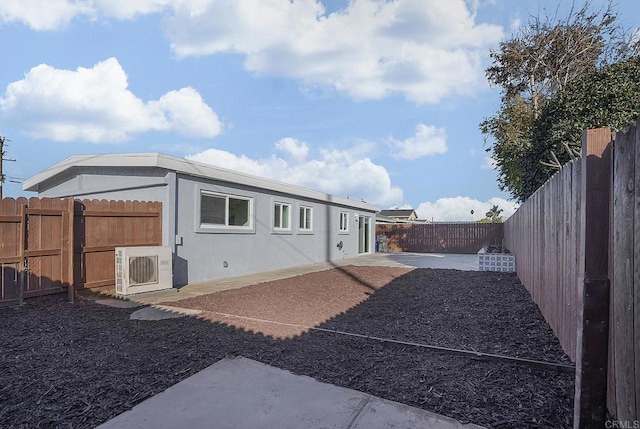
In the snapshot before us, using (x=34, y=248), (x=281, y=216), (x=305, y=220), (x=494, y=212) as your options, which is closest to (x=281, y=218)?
(x=281, y=216)

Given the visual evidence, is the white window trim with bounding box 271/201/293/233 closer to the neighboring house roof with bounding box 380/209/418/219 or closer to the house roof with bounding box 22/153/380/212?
the house roof with bounding box 22/153/380/212

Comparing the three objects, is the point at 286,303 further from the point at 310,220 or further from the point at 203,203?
the point at 310,220

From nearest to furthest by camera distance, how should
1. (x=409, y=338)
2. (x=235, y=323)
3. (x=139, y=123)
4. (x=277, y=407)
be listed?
(x=277, y=407) → (x=409, y=338) → (x=235, y=323) → (x=139, y=123)

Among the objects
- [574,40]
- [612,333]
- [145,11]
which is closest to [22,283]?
[145,11]

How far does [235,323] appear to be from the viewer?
4.91 meters

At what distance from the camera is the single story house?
7.96 m

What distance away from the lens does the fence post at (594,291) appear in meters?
1.98

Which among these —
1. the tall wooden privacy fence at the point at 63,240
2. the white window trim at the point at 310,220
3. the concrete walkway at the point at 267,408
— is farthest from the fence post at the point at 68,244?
the white window trim at the point at 310,220

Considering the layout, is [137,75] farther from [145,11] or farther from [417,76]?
[417,76]

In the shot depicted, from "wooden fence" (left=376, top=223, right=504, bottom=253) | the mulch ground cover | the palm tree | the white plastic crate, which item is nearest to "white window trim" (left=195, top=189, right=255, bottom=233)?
the mulch ground cover

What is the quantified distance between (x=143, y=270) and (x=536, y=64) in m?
18.6

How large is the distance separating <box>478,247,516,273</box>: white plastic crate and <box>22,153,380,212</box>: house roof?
6.63 meters

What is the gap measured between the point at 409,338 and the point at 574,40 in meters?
17.4

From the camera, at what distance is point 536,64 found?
16.6 metres
